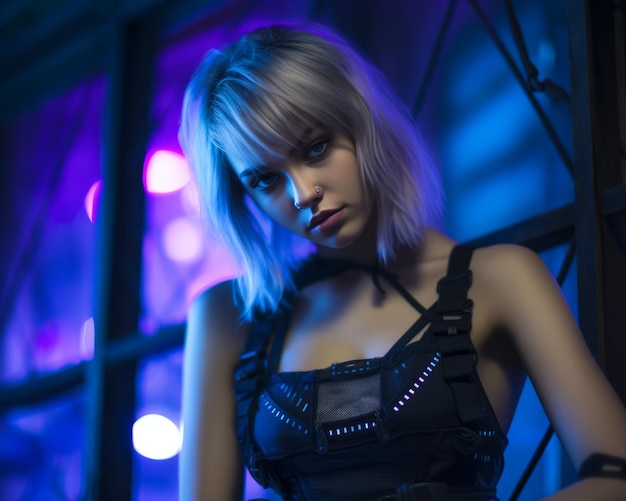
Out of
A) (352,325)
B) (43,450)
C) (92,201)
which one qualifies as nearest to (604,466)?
(352,325)

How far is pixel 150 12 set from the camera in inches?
104

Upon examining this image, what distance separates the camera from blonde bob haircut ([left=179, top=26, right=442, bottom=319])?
4.41ft

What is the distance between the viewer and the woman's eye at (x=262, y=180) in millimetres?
1396

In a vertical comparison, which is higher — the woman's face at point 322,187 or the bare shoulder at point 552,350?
the woman's face at point 322,187

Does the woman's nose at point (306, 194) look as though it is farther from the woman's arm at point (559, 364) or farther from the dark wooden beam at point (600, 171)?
the dark wooden beam at point (600, 171)

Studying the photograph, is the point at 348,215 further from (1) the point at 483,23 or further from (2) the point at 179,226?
(2) the point at 179,226

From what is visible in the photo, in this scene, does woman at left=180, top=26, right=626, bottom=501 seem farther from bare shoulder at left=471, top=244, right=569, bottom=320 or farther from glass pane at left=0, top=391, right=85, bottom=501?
glass pane at left=0, top=391, right=85, bottom=501

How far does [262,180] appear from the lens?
1.41 metres

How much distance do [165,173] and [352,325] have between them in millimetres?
1339

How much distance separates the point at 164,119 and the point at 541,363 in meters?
1.70

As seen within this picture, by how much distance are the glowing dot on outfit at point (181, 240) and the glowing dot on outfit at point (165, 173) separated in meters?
0.11

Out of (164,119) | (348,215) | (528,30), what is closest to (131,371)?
(164,119)

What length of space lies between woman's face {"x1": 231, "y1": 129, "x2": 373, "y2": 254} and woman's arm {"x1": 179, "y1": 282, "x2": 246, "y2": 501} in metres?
0.32

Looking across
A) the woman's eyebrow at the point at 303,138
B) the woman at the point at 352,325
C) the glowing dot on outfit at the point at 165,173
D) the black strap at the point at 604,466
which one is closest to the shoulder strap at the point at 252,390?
the woman at the point at 352,325
